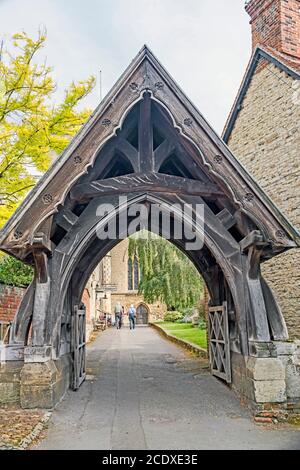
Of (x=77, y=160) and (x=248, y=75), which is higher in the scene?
(x=248, y=75)

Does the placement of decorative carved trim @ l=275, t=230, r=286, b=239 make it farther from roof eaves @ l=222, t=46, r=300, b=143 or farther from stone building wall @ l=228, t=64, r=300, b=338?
roof eaves @ l=222, t=46, r=300, b=143

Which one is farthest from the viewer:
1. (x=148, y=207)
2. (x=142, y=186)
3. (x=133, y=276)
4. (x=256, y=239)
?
(x=133, y=276)

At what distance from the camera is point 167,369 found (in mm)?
10234

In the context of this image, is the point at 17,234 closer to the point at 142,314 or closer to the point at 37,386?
the point at 37,386

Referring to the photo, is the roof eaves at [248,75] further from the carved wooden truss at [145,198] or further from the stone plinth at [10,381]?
the stone plinth at [10,381]

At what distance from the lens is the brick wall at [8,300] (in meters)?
10.5

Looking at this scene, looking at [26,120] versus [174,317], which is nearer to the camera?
[26,120]

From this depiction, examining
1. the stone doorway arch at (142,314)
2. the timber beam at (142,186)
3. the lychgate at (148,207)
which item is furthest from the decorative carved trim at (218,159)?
the stone doorway arch at (142,314)

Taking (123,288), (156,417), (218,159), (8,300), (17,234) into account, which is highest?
(123,288)

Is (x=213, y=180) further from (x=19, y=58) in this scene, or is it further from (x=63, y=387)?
(x=19, y=58)

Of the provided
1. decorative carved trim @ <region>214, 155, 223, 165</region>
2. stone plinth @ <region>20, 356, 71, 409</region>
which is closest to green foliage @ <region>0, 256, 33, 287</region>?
stone plinth @ <region>20, 356, 71, 409</region>

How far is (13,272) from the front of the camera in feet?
38.7

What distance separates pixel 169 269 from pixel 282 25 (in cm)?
1403

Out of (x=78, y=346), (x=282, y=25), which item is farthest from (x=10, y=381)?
(x=282, y=25)
